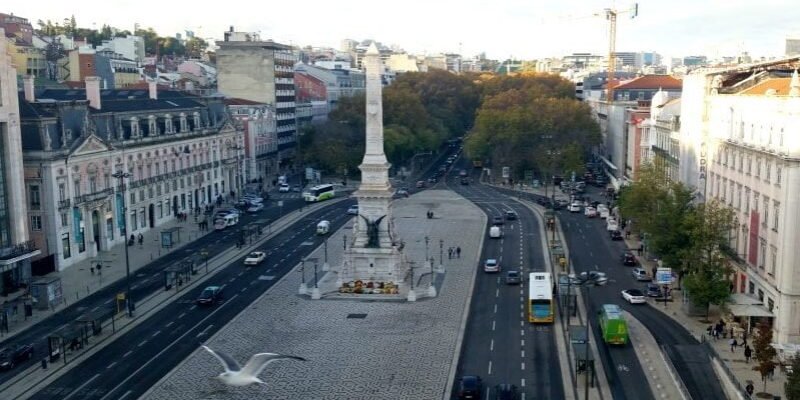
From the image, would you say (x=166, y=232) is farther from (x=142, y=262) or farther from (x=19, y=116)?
(x=19, y=116)

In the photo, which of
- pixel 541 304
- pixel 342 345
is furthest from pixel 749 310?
pixel 342 345

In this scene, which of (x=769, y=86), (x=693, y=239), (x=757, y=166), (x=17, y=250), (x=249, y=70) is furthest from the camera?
(x=249, y=70)

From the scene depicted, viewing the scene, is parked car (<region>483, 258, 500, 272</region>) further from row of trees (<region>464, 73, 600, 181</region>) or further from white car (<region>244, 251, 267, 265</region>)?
row of trees (<region>464, 73, 600, 181</region>)

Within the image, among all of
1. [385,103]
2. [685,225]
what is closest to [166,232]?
[685,225]

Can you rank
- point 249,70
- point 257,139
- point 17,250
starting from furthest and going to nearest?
point 249,70, point 257,139, point 17,250

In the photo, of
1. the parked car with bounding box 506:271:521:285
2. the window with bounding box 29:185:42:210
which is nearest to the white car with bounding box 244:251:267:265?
the window with bounding box 29:185:42:210

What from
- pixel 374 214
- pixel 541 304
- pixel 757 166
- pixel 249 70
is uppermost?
pixel 249 70

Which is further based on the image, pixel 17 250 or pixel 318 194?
pixel 318 194

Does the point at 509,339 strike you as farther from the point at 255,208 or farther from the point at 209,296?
the point at 255,208
